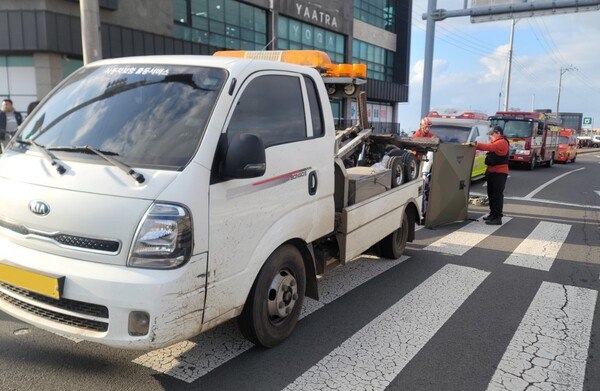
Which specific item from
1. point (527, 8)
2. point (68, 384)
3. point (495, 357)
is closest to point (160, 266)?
point (68, 384)

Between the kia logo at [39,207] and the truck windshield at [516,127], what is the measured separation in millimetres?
21971

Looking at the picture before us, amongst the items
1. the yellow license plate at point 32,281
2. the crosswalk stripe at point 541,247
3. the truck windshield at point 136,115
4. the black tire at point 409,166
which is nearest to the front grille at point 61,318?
the yellow license plate at point 32,281

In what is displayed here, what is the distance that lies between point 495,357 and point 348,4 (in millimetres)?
37702

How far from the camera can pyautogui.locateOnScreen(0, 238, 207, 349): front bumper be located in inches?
105

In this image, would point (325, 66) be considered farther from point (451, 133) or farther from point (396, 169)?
point (451, 133)

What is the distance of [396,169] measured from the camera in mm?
6141

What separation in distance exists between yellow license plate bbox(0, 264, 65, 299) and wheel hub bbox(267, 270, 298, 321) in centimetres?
147

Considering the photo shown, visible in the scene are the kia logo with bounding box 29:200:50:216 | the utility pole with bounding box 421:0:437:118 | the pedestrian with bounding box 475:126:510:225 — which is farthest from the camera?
the utility pole with bounding box 421:0:437:118

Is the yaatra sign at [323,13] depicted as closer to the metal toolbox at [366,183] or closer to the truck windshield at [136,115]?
the metal toolbox at [366,183]

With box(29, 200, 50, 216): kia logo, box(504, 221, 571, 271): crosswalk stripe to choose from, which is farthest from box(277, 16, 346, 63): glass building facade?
box(29, 200, 50, 216): kia logo

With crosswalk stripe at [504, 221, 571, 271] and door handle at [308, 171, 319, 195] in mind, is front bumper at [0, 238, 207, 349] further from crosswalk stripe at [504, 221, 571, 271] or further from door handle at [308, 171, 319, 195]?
crosswalk stripe at [504, 221, 571, 271]

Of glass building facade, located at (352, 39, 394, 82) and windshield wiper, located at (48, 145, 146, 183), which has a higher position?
glass building facade, located at (352, 39, 394, 82)

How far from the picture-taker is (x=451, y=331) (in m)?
4.21

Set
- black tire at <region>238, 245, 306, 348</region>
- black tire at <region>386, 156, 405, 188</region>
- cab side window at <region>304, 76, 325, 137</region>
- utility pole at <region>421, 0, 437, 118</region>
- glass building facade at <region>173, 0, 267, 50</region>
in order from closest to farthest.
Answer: black tire at <region>238, 245, 306, 348</region> → cab side window at <region>304, 76, 325, 137</region> → black tire at <region>386, 156, 405, 188</region> → utility pole at <region>421, 0, 437, 118</region> → glass building facade at <region>173, 0, 267, 50</region>
